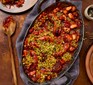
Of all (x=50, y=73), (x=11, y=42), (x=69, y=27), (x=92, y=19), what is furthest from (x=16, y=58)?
(x=92, y=19)

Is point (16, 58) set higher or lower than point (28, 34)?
lower

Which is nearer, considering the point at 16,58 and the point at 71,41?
the point at 71,41

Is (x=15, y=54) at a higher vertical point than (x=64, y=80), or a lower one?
higher

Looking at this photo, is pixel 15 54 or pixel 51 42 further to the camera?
pixel 15 54

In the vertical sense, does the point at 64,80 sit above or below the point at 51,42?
below

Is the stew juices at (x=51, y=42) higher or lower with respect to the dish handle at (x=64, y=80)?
higher

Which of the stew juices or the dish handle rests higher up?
the stew juices

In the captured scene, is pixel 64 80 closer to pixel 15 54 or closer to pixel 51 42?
pixel 51 42

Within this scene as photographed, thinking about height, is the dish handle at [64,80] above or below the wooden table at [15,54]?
below

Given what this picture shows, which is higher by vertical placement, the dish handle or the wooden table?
the wooden table

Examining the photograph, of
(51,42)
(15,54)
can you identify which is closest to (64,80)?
(51,42)

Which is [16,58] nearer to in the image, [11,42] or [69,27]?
[11,42]
